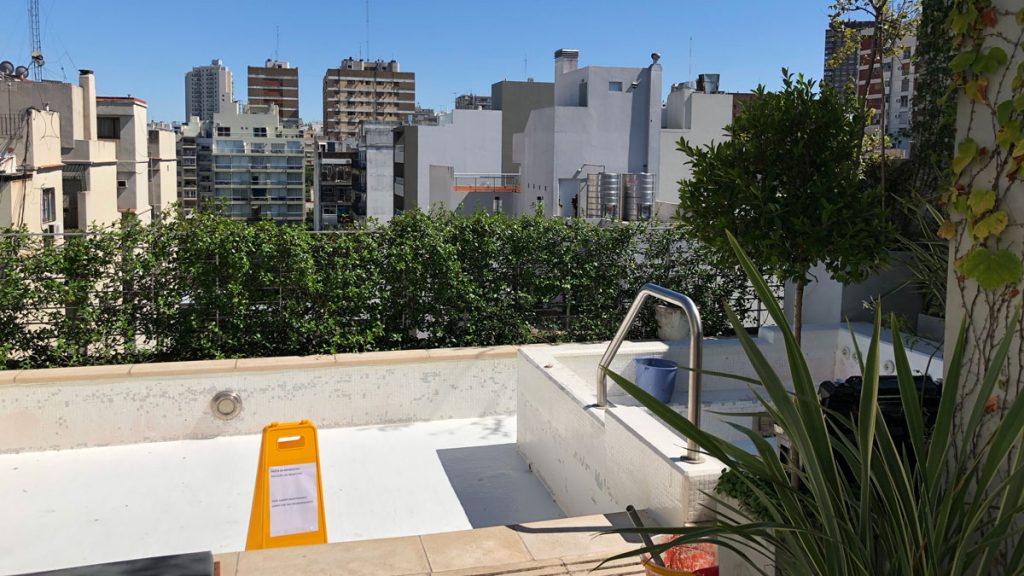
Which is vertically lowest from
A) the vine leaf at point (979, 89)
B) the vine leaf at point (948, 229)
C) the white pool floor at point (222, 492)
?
the white pool floor at point (222, 492)

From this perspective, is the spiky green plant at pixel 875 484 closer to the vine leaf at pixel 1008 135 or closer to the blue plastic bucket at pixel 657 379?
the vine leaf at pixel 1008 135

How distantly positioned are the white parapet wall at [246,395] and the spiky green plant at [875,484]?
4.69 metres

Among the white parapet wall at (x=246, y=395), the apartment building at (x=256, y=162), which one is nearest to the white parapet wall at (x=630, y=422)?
the white parapet wall at (x=246, y=395)

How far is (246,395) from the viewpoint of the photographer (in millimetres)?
6461

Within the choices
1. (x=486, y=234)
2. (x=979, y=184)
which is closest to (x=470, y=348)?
(x=486, y=234)

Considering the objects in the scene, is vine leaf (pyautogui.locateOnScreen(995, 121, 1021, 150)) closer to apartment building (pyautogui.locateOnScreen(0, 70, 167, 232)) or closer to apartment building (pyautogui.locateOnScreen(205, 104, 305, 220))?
apartment building (pyautogui.locateOnScreen(0, 70, 167, 232))

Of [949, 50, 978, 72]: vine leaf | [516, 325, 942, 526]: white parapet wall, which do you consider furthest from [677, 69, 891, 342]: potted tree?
[949, 50, 978, 72]: vine leaf

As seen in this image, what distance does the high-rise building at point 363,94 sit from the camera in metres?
129

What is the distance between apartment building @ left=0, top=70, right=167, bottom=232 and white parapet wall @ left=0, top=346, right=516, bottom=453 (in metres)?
13.7

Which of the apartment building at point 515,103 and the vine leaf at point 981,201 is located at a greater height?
the apartment building at point 515,103

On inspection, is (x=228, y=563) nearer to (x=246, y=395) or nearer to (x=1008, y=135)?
(x=1008, y=135)

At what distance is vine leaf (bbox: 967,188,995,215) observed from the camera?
2.36m

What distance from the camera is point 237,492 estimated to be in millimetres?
5395

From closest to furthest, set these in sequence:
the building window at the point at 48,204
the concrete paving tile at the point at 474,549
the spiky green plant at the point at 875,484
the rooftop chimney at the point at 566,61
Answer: the spiky green plant at the point at 875,484 < the concrete paving tile at the point at 474,549 < the building window at the point at 48,204 < the rooftop chimney at the point at 566,61
